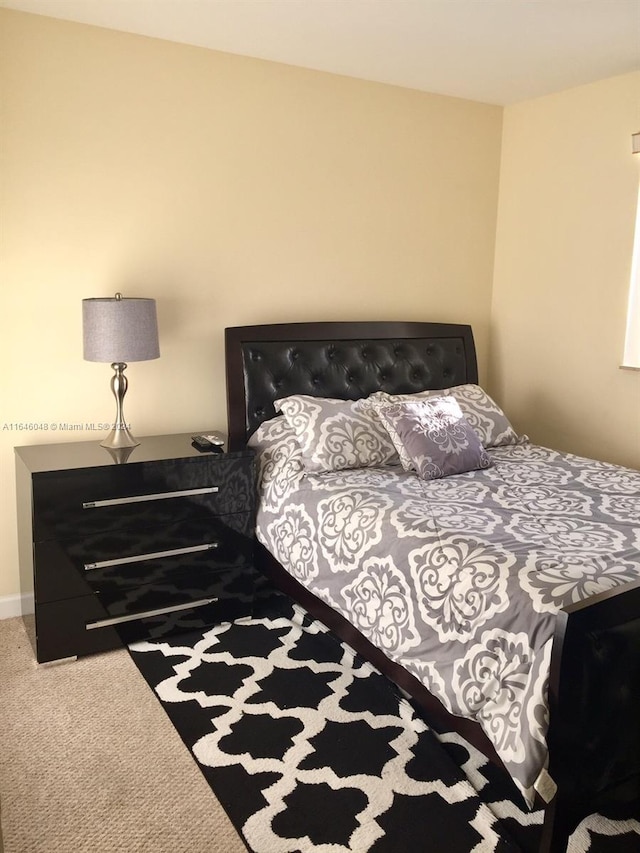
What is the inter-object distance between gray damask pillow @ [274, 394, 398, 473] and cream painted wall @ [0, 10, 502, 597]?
0.49 m

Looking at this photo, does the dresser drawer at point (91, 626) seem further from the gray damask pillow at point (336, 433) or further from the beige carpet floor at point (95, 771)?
the gray damask pillow at point (336, 433)

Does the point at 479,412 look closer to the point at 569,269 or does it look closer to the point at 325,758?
the point at 569,269

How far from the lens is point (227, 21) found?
2711 millimetres

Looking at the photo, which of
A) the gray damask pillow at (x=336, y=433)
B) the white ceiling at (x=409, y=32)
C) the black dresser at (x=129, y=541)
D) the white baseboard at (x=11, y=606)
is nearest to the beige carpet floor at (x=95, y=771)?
the black dresser at (x=129, y=541)

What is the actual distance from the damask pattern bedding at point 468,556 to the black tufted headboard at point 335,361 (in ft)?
0.57

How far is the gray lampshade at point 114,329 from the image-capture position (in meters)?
2.69

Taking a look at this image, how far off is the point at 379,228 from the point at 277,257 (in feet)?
1.88

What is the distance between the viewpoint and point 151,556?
2.71 metres

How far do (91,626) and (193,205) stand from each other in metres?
1.73

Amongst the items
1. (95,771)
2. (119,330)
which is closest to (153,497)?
(119,330)

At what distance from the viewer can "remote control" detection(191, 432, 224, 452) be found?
287cm

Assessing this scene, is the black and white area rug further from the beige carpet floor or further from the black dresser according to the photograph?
the black dresser

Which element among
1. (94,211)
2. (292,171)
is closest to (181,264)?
(94,211)

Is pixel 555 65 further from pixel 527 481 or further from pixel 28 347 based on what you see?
pixel 28 347
